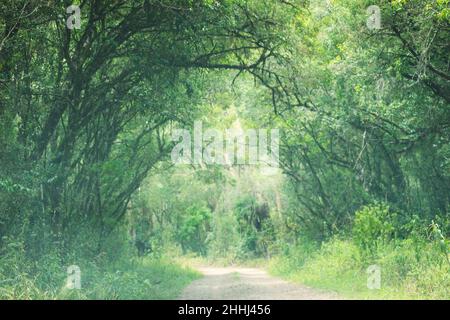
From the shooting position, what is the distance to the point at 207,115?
77.3 ft

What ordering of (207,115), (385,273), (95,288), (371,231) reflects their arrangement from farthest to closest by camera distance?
(207,115)
(371,231)
(385,273)
(95,288)

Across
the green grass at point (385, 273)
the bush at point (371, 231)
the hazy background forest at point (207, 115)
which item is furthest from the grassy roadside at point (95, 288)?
the bush at point (371, 231)

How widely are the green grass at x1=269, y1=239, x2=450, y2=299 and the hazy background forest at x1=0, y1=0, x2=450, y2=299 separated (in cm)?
6

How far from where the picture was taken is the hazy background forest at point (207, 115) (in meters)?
12.7

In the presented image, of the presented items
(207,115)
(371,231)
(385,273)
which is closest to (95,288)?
(385,273)

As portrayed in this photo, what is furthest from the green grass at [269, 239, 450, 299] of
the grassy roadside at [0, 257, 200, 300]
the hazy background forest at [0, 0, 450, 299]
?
the grassy roadside at [0, 257, 200, 300]

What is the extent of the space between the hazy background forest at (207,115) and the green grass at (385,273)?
0.06 meters

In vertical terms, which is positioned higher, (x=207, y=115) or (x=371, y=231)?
(x=207, y=115)

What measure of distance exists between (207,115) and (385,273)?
11.0 m

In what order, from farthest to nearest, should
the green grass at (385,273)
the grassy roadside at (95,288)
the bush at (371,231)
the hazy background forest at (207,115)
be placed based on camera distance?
the bush at (371,231)
the hazy background forest at (207,115)
the green grass at (385,273)
the grassy roadside at (95,288)

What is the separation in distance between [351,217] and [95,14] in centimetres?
1225

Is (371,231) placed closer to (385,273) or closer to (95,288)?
(385,273)

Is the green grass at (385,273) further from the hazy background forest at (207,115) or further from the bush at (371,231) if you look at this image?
the bush at (371,231)
